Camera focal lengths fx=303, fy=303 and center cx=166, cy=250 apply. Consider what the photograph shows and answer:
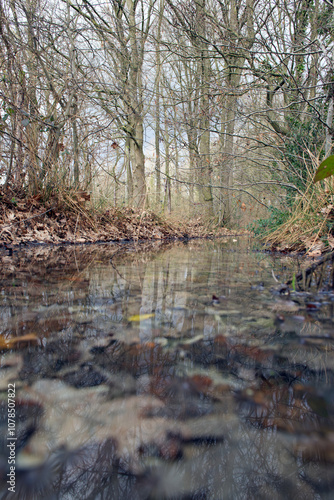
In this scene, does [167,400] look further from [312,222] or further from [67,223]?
[67,223]

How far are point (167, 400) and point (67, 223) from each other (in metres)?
4.82

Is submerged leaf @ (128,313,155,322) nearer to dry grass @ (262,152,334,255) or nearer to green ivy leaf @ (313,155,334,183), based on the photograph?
green ivy leaf @ (313,155,334,183)

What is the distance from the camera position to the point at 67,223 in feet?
16.9

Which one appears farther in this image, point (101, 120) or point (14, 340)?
point (101, 120)

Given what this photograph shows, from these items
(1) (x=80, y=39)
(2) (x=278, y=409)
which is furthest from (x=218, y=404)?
(1) (x=80, y=39)

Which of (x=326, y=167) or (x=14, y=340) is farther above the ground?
(x=326, y=167)

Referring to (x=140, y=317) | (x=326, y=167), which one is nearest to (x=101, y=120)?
(x=326, y=167)

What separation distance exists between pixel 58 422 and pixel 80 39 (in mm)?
7917

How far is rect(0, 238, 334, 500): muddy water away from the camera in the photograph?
20.3 inches

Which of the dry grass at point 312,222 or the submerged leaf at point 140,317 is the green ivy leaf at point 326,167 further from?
the dry grass at point 312,222

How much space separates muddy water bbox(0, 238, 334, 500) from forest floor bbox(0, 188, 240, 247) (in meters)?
3.30

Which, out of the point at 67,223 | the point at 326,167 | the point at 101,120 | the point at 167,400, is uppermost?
the point at 101,120

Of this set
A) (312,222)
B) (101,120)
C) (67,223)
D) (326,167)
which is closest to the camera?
(326,167)

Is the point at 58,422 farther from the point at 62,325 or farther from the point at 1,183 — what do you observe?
the point at 1,183
